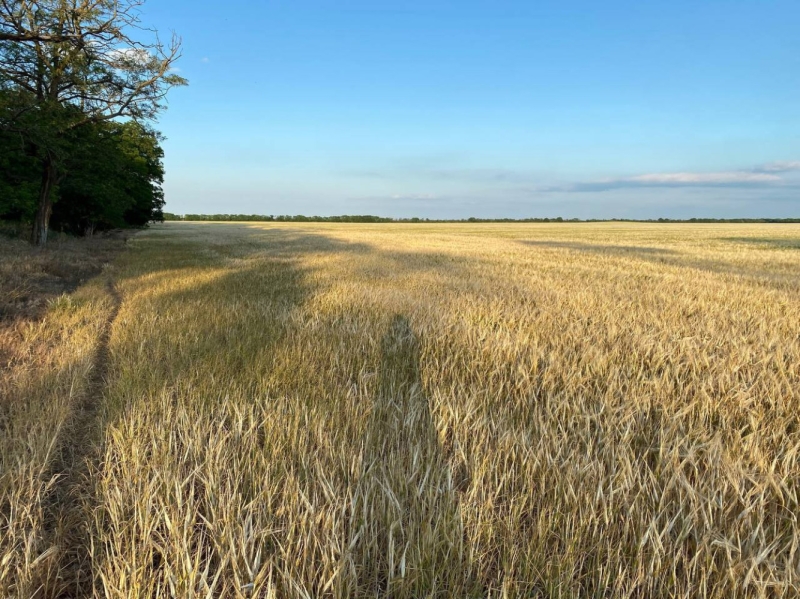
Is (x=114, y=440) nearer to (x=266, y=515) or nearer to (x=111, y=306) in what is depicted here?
(x=266, y=515)

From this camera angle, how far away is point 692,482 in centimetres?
173

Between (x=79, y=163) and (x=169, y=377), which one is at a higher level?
(x=79, y=163)

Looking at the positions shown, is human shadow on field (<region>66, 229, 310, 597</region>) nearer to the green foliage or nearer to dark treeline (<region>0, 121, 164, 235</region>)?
the green foliage

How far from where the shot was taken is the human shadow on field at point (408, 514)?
1233mm

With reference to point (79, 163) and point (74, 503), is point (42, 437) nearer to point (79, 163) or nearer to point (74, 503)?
point (74, 503)

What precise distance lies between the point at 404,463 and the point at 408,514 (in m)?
0.31

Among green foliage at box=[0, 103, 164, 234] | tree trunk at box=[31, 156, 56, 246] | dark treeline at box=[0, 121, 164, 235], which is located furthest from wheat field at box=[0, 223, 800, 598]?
tree trunk at box=[31, 156, 56, 246]

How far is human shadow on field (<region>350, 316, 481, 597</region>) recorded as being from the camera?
4.05 ft

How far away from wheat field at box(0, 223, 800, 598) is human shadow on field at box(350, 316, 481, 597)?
10 millimetres

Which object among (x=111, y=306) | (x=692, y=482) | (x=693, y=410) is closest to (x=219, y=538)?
(x=692, y=482)

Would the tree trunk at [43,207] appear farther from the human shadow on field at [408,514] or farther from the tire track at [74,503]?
the human shadow on field at [408,514]

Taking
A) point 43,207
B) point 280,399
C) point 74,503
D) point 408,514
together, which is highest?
point 43,207

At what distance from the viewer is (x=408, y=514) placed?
1497 mm

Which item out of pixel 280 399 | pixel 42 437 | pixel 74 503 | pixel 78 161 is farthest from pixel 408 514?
pixel 78 161
